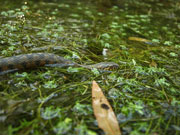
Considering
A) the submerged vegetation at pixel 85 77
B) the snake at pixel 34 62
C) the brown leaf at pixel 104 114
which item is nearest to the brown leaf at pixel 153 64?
the submerged vegetation at pixel 85 77

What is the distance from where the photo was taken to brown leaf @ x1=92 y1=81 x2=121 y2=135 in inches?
85.7

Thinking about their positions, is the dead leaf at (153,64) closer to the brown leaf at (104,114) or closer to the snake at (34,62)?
the snake at (34,62)

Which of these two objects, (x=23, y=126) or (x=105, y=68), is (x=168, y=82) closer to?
(x=105, y=68)

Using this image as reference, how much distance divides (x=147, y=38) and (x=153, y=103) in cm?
313

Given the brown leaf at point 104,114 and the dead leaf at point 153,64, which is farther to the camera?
the dead leaf at point 153,64

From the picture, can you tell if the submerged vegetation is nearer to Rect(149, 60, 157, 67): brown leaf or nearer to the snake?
Rect(149, 60, 157, 67): brown leaf

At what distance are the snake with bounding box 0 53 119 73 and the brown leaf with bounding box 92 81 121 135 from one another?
852 millimetres

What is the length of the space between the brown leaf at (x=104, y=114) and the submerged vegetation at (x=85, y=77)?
71mm

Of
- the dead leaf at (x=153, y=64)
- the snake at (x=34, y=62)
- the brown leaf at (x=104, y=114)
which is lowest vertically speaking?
the brown leaf at (x=104, y=114)

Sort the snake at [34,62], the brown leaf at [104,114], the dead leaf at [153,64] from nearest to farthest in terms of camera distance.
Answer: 1. the brown leaf at [104,114]
2. the snake at [34,62]
3. the dead leaf at [153,64]

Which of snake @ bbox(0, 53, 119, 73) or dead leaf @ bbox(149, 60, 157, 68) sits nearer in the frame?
snake @ bbox(0, 53, 119, 73)

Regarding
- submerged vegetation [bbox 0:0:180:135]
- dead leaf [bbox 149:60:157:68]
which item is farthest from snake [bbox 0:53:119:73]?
dead leaf [bbox 149:60:157:68]

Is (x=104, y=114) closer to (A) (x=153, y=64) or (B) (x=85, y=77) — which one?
(B) (x=85, y=77)

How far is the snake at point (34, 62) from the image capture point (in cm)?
330
